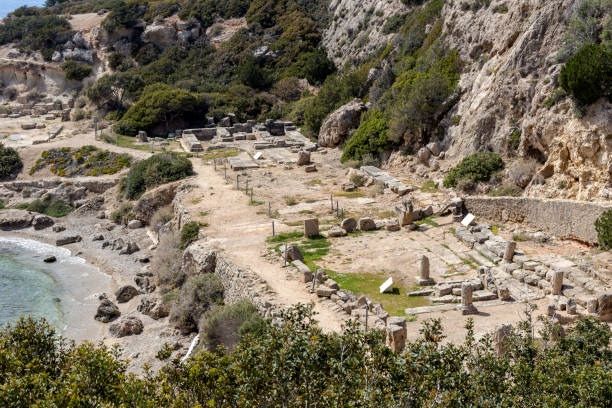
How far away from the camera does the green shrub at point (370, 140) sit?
3391 centimetres

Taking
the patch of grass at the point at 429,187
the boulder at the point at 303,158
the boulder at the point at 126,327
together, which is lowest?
the boulder at the point at 126,327

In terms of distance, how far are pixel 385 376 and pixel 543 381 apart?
255cm

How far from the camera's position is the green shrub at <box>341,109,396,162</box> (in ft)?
111

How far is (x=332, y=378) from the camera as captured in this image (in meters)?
9.52

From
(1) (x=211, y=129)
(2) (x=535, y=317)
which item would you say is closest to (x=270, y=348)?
(2) (x=535, y=317)

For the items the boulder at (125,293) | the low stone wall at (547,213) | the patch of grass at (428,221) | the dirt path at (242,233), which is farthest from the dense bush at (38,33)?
the low stone wall at (547,213)

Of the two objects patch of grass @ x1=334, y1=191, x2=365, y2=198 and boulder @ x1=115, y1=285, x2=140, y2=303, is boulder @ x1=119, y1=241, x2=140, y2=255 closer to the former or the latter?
boulder @ x1=115, y1=285, x2=140, y2=303

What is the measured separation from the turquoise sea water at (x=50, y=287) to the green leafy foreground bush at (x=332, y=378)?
11.8 m

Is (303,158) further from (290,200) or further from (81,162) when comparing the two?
(81,162)

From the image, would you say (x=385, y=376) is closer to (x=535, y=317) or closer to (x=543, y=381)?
(x=543, y=381)

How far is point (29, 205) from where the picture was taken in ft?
118

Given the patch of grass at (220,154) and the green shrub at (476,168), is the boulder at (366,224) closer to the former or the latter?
the green shrub at (476,168)

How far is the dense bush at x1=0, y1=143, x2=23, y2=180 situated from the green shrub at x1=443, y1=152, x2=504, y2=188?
30.1 m

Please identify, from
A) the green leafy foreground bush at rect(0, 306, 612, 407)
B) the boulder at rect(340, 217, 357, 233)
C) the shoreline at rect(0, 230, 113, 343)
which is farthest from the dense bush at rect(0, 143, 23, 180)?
the green leafy foreground bush at rect(0, 306, 612, 407)
